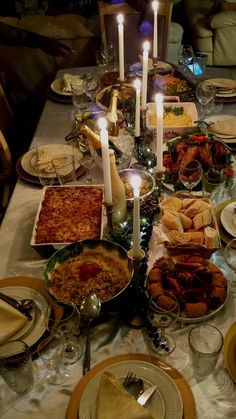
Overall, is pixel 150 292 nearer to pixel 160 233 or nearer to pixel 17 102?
pixel 160 233

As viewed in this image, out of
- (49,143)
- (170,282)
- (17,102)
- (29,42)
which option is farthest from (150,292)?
(29,42)

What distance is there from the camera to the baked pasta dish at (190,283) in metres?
1.14

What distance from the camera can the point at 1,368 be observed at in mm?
985

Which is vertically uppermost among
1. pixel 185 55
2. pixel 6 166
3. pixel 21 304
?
pixel 185 55

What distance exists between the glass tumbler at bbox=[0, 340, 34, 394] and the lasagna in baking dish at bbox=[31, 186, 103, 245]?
1.20 feet

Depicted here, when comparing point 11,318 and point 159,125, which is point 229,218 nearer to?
point 159,125

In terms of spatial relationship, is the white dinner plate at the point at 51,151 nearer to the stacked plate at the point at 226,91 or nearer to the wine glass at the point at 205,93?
the wine glass at the point at 205,93

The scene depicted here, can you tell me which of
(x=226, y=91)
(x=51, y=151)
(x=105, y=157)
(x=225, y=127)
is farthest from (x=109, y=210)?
(x=226, y=91)

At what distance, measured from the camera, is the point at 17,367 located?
100 centimetres

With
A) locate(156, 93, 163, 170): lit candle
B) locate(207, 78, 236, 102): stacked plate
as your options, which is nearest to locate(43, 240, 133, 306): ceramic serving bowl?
locate(156, 93, 163, 170): lit candle

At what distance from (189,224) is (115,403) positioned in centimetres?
60

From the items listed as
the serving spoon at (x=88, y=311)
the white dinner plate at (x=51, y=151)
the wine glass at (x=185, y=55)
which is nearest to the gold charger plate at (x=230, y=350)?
the serving spoon at (x=88, y=311)

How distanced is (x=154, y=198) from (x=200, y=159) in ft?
0.95

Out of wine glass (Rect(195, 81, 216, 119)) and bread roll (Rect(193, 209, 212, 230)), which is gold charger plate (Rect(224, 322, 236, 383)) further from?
wine glass (Rect(195, 81, 216, 119))
